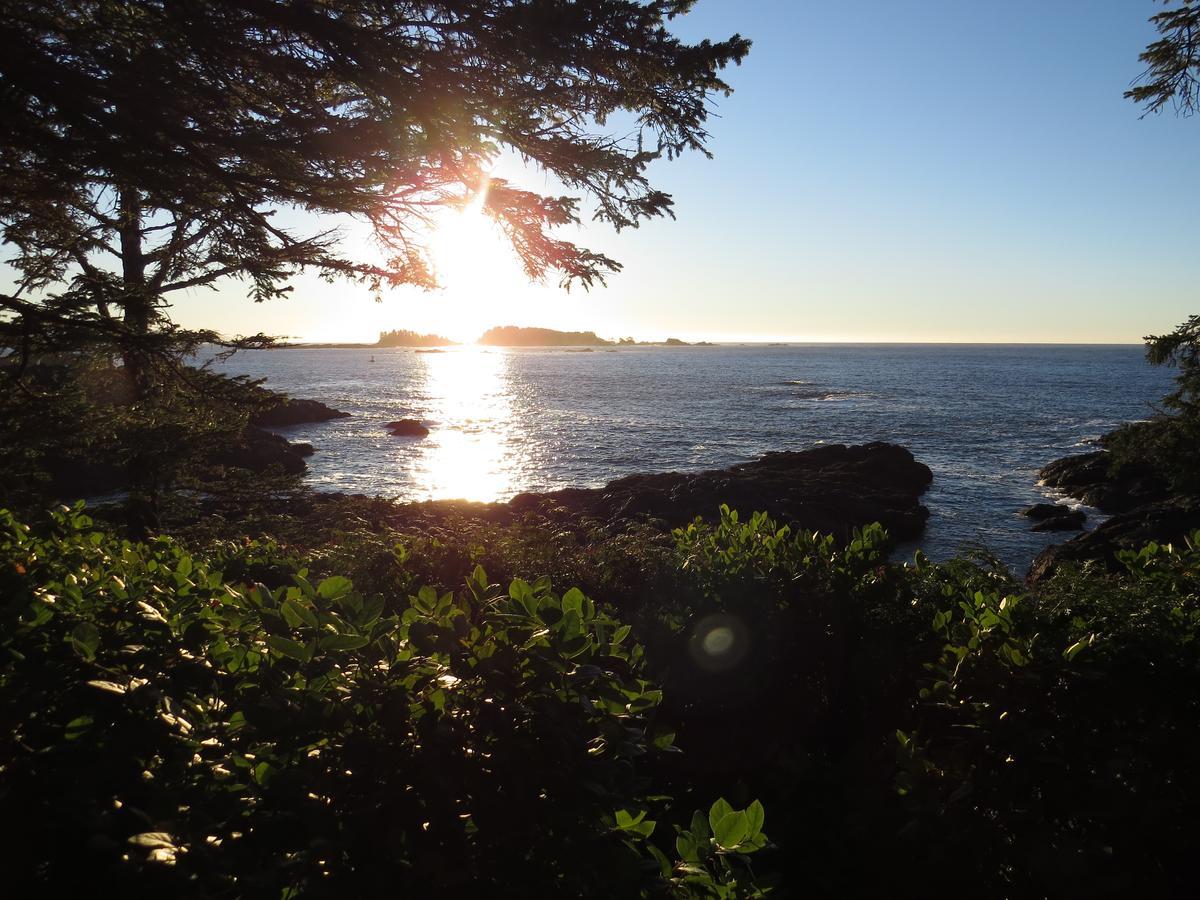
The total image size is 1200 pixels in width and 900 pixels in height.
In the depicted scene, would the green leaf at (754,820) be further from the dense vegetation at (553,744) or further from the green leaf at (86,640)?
the green leaf at (86,640)

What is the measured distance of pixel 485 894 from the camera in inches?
72.4

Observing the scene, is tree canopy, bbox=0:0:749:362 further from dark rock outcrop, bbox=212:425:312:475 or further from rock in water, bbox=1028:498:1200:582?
dark rock outcrop, bbox=212:425:312:475

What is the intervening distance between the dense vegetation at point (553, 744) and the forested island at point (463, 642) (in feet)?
0.04

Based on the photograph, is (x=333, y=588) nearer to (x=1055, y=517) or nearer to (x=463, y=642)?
(x=463, y=642)

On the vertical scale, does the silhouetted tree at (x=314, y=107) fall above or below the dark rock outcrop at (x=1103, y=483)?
above

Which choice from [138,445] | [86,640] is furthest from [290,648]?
[138,445]

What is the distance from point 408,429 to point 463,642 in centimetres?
4521

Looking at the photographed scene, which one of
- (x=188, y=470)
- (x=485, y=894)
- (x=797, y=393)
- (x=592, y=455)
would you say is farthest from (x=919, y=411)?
(x=485, y=894)

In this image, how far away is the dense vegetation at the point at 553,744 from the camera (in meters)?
1.77

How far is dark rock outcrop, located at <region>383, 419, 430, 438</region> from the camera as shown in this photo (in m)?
44.9

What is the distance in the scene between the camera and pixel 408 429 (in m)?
45.7

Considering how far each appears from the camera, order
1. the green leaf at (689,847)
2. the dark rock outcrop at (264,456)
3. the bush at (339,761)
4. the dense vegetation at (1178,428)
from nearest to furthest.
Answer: the bush at (339,761) < the green leaf at (689,847) < the dense vegetation at (1178,428) < the dark rock outcrop at (264,456)

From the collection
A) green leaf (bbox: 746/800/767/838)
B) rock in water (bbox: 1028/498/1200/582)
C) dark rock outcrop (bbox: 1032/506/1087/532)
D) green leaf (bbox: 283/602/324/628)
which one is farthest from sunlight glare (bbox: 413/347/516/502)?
green leaf (bbox: 746/800/767/838)

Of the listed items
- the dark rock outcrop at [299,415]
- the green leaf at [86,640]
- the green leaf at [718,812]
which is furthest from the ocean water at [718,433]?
the green leaf at [86,640]
